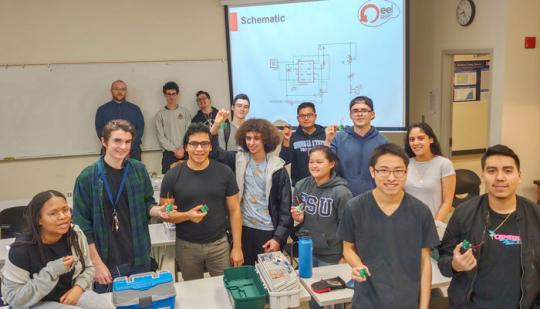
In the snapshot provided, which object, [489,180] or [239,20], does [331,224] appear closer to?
[489,180]

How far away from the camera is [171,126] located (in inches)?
230

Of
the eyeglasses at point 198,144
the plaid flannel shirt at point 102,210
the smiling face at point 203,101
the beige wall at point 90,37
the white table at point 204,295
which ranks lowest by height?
the white table at point 204,295

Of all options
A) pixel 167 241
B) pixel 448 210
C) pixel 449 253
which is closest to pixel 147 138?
pixel 167 241

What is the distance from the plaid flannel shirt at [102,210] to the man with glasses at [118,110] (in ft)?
10.3

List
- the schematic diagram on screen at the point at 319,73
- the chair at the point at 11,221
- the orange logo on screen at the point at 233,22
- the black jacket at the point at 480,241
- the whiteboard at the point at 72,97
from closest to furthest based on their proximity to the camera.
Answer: the black jacket at the point at 480,241
the chair at the point at 11,221
the schematic diagram on screen at the point at 319,73
the whiteboard at the point at 72,97
the orange logo on screen at the point at 233,22

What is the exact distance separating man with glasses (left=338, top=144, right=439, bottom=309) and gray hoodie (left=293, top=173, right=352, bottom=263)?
0.66 metres

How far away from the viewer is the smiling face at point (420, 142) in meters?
3.03

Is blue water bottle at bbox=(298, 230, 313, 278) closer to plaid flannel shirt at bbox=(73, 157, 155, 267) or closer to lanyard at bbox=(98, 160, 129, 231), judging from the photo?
plaid flannel shirt at bbox=(73, 157, 155, 267)

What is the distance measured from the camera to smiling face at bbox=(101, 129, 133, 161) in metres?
2.48

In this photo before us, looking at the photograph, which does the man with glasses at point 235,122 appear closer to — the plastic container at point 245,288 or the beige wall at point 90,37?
the plastic container at point 245,288

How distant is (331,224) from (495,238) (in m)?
1.00

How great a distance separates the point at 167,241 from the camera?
136 inches

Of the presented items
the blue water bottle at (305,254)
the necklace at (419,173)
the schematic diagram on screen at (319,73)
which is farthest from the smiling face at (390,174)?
the schematic diagram on screen at (319,73)

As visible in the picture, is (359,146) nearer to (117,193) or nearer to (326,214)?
(326,214)
